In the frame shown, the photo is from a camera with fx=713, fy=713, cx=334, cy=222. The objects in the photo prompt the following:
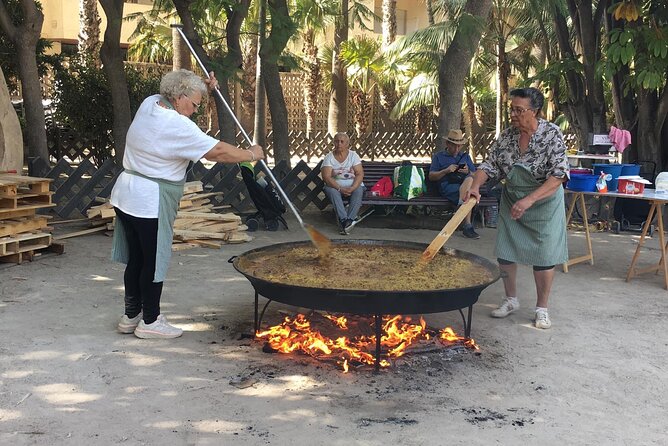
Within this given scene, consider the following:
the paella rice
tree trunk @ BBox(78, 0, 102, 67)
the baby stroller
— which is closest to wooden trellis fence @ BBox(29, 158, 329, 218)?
the baby stroller

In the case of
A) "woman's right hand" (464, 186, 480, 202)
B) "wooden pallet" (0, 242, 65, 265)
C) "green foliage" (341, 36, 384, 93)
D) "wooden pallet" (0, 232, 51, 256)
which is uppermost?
"green foliage" (341, 36, 384, 93)

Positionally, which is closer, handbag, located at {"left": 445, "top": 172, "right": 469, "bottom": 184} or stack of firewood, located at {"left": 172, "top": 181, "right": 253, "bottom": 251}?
stack of firewood, located at {"left": 172, "top": 181, "right": 253, "bottom": 251}

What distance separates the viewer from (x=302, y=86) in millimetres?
23750

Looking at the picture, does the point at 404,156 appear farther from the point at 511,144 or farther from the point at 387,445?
the point at 387,445

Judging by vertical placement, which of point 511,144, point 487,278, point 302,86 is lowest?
point 487,278

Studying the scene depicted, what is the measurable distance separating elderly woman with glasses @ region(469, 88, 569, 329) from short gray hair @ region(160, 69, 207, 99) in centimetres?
209

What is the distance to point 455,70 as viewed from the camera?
9.67 meters

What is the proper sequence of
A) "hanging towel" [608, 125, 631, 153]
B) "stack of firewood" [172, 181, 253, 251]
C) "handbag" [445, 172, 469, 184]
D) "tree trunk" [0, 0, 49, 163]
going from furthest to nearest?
1. "hanging towel" [608, 125, 631, 153]
2. "tree trunk" [0, 0, 49, 163]
3. "handbag" [445, 172, 469, 184]
4. "stack of firewood" [172, 181, 253, 251]

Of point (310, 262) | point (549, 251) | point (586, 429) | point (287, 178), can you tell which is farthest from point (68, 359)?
point (287, 178)

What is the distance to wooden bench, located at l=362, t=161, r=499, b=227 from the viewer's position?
9.12m

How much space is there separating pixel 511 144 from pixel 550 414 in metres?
2.11

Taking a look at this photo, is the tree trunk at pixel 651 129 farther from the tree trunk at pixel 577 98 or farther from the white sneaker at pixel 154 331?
the white sneaker at pixel 154 331

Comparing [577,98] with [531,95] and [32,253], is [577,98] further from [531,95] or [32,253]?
[32,253]

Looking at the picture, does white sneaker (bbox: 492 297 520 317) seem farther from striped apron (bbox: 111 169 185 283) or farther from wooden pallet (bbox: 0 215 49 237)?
wooden pallet (bbox: 0 215 49 237)
